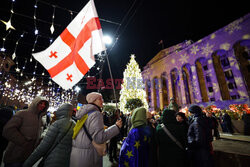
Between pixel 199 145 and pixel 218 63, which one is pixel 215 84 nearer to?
pixel 218 63

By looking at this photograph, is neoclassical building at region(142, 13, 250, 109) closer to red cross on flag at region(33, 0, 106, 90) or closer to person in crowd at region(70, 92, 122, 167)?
red cross on flag at region(33, 0, 106, 90)

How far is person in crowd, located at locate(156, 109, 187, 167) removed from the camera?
2.54 metres

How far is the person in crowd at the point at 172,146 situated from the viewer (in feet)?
8.34

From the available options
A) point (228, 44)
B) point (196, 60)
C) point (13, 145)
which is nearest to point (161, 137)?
point (13, 145)

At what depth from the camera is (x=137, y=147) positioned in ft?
7.61

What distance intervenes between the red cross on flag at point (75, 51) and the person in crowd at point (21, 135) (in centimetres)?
97

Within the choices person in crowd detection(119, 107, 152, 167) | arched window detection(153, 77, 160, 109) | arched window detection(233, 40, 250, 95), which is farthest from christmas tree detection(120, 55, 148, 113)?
arched window detection(153, 77, 160, 109)

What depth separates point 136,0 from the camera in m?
5.98

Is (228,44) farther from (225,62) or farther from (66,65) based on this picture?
(66,65)

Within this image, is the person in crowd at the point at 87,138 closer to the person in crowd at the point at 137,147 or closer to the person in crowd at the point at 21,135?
the person in crowd at the point at 137,147

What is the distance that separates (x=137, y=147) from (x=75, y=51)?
3003mm

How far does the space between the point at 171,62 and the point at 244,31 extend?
12.3m

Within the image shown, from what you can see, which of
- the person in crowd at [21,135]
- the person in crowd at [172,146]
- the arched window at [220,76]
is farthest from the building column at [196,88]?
the person in crowd at [21,135]

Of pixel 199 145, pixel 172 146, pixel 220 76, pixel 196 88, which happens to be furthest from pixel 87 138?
pixel 220 76
